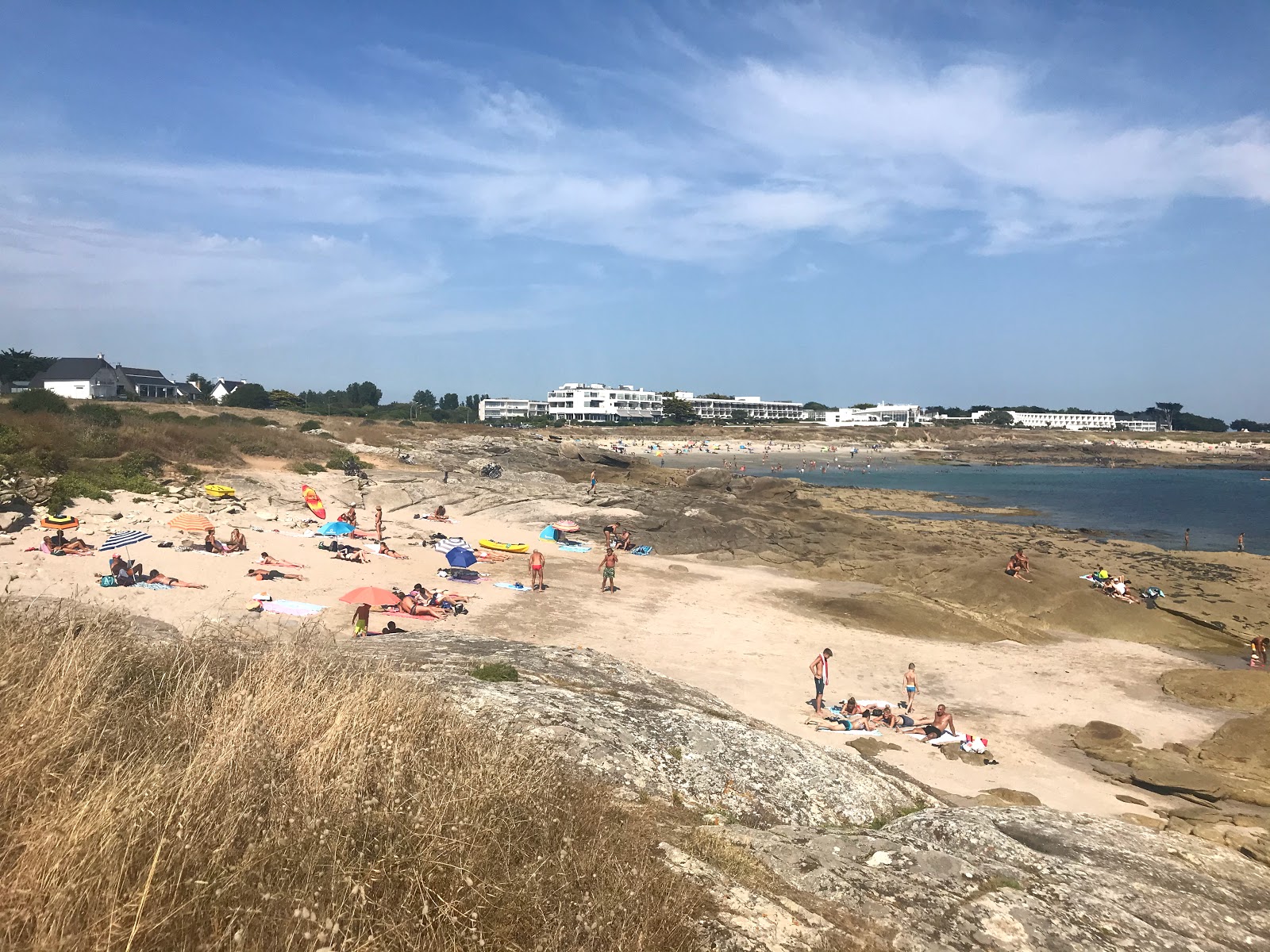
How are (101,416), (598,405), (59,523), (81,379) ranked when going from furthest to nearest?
(598,405) < (81,379) < (101,416) < (59,523)

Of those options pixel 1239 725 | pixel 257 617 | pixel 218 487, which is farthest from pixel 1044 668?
pixel 218 487

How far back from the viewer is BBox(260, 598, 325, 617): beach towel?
16984 millimetres

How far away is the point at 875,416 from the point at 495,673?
602ft

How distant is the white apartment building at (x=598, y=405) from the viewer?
14125 centimetres

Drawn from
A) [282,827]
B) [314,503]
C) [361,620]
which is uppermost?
[282,827]

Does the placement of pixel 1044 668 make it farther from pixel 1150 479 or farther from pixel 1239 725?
pixel 1150 479

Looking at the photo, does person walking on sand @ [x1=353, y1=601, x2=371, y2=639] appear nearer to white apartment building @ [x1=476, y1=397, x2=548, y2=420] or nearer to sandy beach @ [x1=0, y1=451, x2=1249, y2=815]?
sandy beach @ [x1=0, y1=451, x2=1249, y2=815]

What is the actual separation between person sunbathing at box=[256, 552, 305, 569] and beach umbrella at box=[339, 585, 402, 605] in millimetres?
6233

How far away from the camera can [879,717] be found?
1538 cm

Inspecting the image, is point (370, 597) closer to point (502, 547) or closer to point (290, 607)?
A: point (290, 607)

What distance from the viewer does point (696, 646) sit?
1902cm

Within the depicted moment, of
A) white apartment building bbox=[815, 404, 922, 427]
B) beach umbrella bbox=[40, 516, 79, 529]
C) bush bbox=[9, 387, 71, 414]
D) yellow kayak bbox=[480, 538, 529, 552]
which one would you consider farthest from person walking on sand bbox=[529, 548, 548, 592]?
white apartment building bbox=[815, 404, 922, 427]

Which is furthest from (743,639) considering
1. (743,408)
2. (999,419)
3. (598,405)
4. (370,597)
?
(999,419)

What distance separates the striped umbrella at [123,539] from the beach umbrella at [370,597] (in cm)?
883
